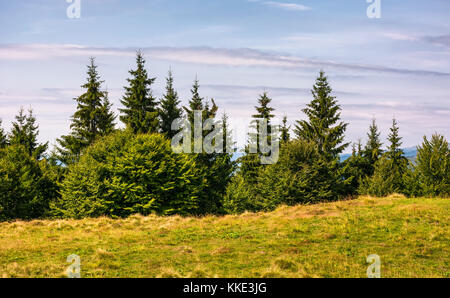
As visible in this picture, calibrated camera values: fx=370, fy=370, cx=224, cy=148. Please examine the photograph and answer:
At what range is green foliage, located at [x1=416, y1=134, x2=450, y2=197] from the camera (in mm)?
62562

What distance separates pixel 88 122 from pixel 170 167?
1769 cm

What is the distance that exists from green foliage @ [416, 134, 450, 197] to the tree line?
17 centimetres

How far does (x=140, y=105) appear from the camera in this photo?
61.8m

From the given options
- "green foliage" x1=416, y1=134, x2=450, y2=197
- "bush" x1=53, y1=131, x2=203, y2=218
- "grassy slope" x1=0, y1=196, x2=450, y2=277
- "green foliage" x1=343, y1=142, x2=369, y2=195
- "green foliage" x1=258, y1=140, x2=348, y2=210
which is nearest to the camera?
"grassy slope" x1=0, y1=196, x2=450, y2=277

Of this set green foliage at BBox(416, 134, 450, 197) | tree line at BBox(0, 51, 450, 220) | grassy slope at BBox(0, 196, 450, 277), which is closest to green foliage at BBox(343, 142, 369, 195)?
tree line at BBox(0, 51, 450, 220)

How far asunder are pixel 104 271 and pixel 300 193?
4155 centimetres

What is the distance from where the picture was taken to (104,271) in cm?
1524

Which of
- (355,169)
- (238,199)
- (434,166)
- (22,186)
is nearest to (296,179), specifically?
(238,199)

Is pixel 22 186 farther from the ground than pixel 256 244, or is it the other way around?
pixel 256 244

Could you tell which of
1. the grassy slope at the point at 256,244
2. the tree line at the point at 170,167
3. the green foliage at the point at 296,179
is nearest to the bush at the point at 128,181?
the tree line at the point at 170,167

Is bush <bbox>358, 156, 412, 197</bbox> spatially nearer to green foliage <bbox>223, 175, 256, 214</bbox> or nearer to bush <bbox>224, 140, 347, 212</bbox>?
bush <bbox>224, 140, 347, 212</bbox>

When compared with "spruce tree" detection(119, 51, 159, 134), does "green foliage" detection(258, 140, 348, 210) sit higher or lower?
lower

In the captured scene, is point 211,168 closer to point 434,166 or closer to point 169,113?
point 169,113

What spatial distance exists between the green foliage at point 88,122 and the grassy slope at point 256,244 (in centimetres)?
2942
